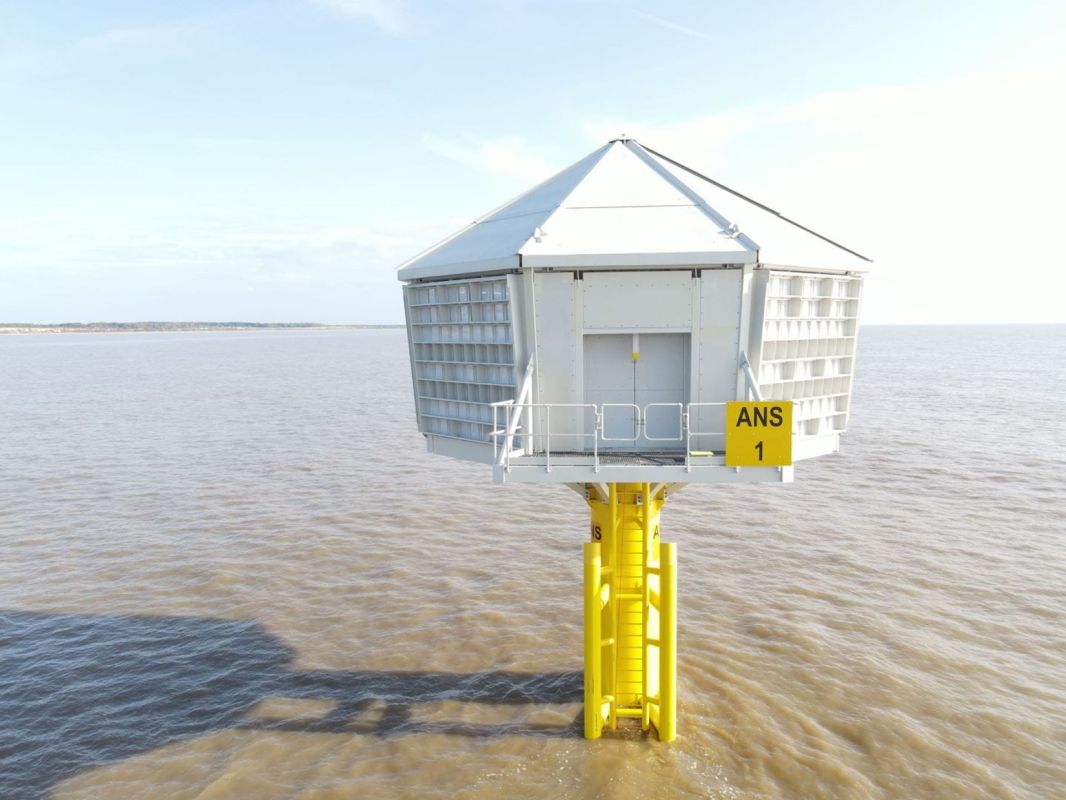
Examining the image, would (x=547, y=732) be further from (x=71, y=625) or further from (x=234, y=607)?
(x=71, y=625)

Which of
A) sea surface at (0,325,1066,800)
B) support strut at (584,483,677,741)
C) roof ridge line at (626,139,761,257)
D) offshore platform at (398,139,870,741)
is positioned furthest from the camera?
sea surface at (0,325,1066,800)

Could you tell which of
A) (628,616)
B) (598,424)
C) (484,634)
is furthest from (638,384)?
(484,634)

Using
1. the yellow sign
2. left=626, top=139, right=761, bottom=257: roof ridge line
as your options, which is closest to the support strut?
the yellow sign

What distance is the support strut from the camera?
13320 millimetres

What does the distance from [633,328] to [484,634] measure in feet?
33.8

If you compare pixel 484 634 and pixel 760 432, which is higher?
pixel 760 432

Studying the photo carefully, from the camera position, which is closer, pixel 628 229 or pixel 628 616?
pixel 628 229

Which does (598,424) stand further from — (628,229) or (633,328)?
(628,229)

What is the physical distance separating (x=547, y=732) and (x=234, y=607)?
434 inches

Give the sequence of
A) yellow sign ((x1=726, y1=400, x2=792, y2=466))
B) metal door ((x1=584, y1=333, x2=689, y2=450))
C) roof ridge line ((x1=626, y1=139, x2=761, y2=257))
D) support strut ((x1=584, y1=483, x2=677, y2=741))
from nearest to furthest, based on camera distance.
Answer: yellow sign ((x1=726, y1=400, x2=792, y2=466)) < roof ridge line ((x1=626, y1=139, x2=761, y2=257)) < support strut ((x1=584, y1=483, x2=677, y2=741)) < metal door ((x1=584, y1=333, x2=689, y2=450))

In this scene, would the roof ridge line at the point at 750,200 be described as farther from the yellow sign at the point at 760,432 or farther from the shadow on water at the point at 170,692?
the shadow on water at the point at 170,692

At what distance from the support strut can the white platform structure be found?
1.72 meters

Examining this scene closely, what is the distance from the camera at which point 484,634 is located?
18875 mm

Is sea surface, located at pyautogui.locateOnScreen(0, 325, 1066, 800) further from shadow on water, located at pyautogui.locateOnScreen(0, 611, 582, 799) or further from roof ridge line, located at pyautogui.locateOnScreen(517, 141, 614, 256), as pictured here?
roof ridge line, located at pyautogui.locateOnScreen(517, 141, 614, 256)
